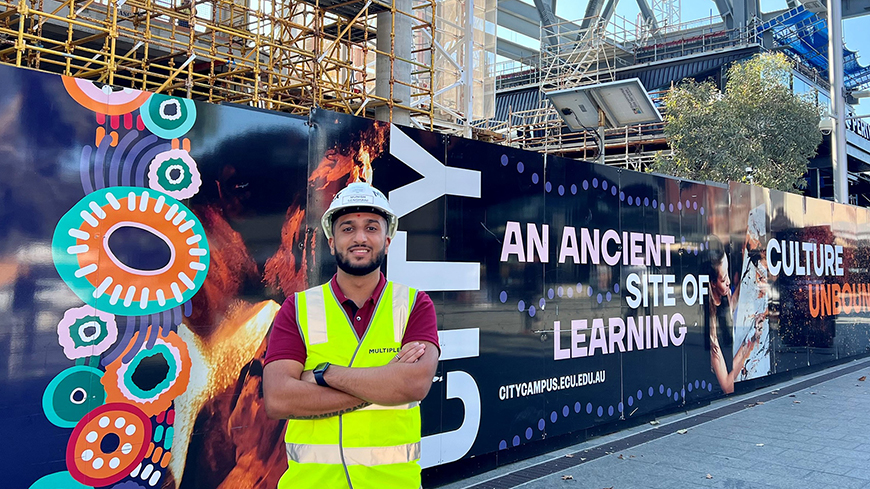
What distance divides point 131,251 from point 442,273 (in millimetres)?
2666

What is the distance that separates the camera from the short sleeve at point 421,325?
2.71m

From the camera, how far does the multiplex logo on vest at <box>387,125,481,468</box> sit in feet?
18.9

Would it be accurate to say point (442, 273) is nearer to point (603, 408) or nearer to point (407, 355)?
point (603, 408)

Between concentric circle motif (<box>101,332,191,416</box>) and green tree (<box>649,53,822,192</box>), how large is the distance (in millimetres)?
16683

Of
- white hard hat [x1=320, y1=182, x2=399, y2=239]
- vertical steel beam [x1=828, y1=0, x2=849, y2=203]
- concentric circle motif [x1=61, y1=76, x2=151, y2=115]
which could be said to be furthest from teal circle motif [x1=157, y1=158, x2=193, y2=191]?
vertical steel beam [x1=828, y1=0, x2=849, y2=203]

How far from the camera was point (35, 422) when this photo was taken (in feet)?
12.6

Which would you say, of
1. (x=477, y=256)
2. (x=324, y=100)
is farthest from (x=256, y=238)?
(x=324, y=100)

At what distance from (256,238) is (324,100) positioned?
9.85 m

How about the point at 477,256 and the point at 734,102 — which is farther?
the point at 734,102

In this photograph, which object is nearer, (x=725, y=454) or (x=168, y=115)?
(x=168, y=115)

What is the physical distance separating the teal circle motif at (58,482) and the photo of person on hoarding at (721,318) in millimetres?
8005

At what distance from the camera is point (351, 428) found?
253 cm

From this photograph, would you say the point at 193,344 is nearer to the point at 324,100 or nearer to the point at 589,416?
the point at 589,416

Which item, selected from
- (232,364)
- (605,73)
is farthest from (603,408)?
(605,73)
